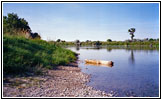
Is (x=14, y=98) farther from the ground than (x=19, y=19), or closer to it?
closer to it

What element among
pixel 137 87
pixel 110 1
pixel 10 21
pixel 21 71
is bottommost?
pixel 137 87

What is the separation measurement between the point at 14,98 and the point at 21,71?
2.87m

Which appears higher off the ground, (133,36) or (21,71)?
(133,36)

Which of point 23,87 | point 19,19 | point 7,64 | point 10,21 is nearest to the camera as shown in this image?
point 23,87

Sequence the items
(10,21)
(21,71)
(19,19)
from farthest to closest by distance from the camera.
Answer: (19,19) < (10,21) < (21,71)

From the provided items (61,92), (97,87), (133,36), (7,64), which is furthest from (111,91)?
(133,36)

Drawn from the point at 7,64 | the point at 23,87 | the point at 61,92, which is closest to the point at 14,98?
the point at 23,87

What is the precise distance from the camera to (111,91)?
22.6ft

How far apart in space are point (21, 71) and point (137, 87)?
5.18 m

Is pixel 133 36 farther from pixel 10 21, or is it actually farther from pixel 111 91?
pixel 111 91

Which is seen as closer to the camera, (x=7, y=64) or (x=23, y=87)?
(x=23, y=87)

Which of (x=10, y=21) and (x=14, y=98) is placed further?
(x=10, y=21)

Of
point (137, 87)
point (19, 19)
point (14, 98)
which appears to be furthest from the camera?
point (19, 19)

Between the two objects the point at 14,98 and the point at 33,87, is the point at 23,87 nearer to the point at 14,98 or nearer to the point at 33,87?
the point at 33,87
